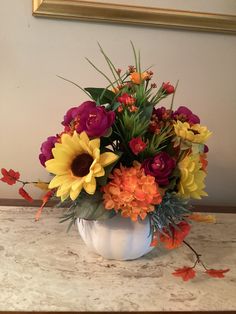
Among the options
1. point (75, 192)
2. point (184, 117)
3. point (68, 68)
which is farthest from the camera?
point (68, 68)

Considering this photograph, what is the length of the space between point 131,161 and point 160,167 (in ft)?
0.25

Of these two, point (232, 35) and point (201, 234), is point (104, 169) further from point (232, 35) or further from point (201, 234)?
point (232, 35)

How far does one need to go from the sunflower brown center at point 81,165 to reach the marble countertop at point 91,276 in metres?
0.22

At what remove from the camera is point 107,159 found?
0.65 m

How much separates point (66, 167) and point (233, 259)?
0.46 m

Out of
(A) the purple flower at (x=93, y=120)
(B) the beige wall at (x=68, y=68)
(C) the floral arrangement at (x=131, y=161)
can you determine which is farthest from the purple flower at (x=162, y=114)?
(B) the beige wall at (x=68, y=68)

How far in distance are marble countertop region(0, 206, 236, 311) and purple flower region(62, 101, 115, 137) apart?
Answer: 291 mm

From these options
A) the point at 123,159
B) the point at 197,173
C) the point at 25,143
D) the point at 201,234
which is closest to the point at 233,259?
the point at 201,234

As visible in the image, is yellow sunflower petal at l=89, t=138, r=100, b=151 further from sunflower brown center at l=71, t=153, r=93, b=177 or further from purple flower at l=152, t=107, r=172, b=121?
purple flower at l=152, t=107, r=172, b=121

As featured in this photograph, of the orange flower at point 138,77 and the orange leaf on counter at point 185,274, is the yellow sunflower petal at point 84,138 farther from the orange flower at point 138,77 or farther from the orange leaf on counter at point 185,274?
the orange leaf on counter at point 185,274

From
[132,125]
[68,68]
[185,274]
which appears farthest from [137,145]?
[68,68]

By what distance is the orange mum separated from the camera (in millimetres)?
640

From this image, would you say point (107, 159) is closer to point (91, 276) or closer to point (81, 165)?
point (81, 165)

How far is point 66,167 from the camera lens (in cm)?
66
